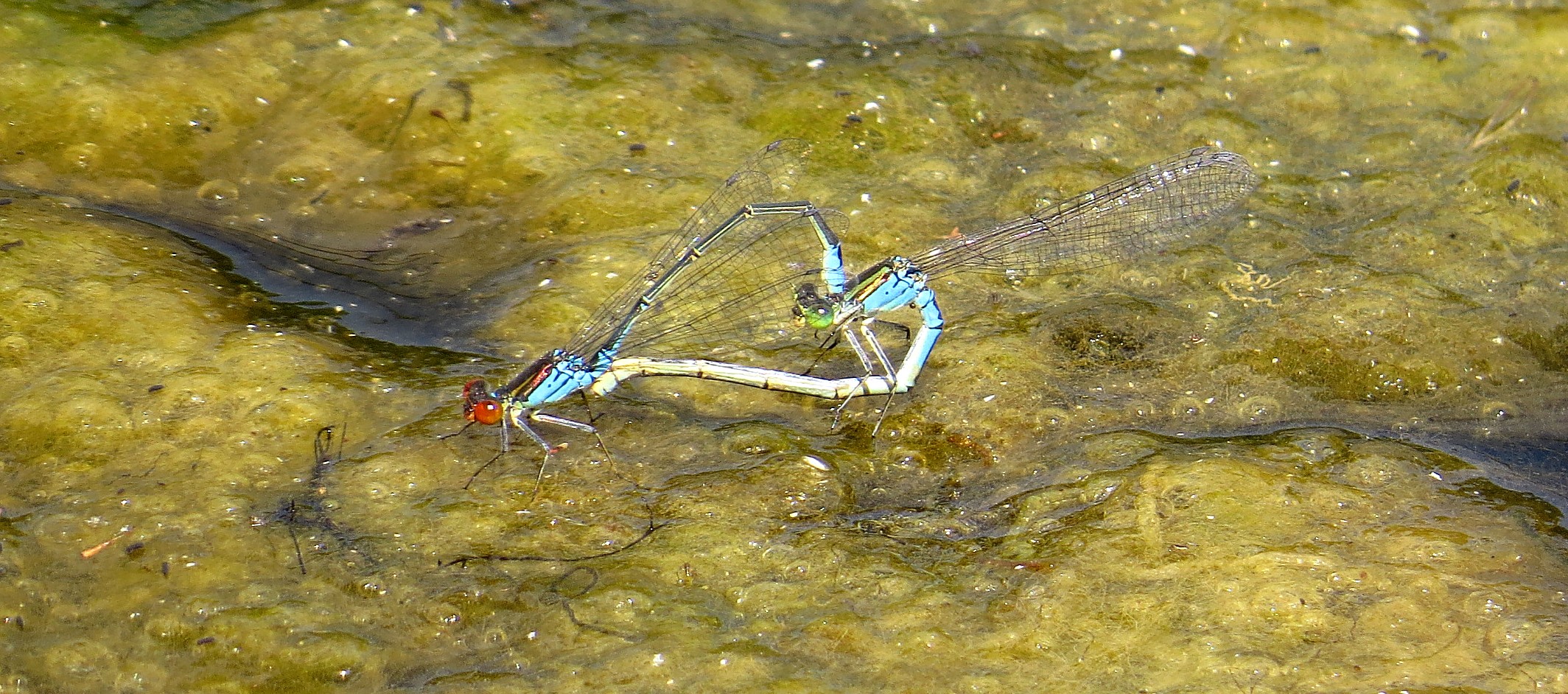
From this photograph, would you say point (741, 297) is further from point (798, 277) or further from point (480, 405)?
point (480, 405)

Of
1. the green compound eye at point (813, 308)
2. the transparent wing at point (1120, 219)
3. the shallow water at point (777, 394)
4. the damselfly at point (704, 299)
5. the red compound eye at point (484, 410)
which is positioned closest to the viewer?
the shallow water at point (777, 394)

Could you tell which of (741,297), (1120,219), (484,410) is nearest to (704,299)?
(741,297)

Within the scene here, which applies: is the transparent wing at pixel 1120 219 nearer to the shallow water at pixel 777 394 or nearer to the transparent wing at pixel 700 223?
the shallow water at pixel 777 394

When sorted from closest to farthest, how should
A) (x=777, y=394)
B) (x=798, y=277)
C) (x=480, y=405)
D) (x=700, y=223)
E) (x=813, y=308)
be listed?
(x=480, y=405), (x=813, y=308), (x=777, y=394), (x=798, y=277), (x=700, y=223)

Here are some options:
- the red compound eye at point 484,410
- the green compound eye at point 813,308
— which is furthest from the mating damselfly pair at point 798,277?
the red compound eye at point 484,410

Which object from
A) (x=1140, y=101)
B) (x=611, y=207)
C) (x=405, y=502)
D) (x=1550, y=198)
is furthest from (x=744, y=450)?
(x=1550, y=198)

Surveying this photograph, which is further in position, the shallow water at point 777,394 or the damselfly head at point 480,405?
the damselfly head at point 480,405

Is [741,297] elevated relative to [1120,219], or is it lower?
lower
